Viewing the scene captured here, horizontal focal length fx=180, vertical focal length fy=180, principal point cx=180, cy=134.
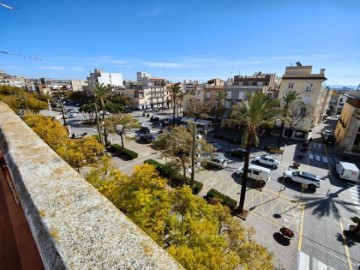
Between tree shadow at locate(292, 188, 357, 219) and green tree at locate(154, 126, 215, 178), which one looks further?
green tree at locate(154, 126, 215, 178)

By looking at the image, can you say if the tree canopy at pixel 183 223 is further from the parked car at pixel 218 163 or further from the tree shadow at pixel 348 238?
the parked car at pixel 218 163

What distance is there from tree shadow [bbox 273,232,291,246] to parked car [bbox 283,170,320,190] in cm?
883

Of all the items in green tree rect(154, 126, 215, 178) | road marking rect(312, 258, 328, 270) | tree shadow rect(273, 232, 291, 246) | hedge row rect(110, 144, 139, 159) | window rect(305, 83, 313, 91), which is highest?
window rect(305, 83, 313, 91)

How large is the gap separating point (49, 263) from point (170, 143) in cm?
1689

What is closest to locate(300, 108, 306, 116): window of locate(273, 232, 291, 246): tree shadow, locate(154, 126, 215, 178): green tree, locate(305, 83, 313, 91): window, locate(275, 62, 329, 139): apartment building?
locate(275, 62, 329, 139): apartment building

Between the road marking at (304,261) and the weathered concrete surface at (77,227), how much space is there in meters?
14.9

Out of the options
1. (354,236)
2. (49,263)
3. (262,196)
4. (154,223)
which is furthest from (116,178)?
(354,236)

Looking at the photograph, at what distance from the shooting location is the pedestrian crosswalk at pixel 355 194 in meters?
17.8

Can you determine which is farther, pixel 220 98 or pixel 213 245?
pixel 220 98

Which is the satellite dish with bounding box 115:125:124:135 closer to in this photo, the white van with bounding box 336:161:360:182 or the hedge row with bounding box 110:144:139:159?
the hedge row with bounding box 110:144:139:159

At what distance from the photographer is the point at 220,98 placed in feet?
132

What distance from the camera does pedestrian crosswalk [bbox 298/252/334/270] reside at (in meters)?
11.8

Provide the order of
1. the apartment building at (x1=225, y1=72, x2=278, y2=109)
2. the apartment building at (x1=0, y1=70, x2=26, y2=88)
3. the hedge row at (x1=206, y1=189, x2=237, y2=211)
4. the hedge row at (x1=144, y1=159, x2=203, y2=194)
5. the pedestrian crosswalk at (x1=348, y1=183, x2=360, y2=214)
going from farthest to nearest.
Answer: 1. the apartment building at (x1=0, y1=70, x2=26, y2=88)
2. the apartment building at (x1=225, y1=72, x2=278, y2=109)
3. the hedge row at (x1=144, y1=159, x2=203, y2=194)
4. the pedestrian crosswalk at (x1=348, y1=183, x2=360, y2=214)
5. the hedge row at (x1=206, y1=189, x2=237, y2=211)

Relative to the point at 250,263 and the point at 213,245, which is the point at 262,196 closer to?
the point at 250,263
